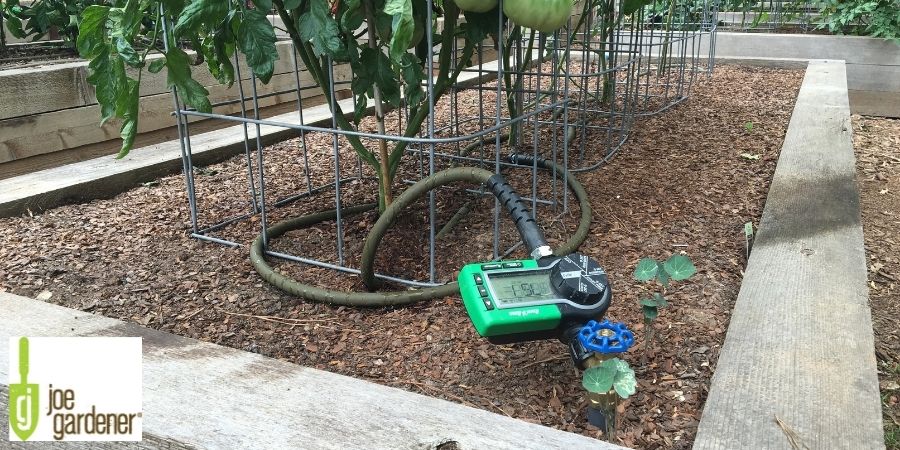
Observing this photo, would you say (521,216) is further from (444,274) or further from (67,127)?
(67,127)

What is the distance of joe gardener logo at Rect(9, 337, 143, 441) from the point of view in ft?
3.61

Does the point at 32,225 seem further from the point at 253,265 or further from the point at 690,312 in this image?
the point at 690,312

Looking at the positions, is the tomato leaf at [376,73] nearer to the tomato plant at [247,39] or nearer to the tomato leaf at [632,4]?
the tomato plant at [247,39]

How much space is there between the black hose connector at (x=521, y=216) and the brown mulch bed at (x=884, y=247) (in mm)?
819

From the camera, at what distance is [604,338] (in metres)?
1.09

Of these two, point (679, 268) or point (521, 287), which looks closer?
point (521, 287)

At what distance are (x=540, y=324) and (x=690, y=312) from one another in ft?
1.94

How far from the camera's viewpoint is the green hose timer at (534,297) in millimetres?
1120

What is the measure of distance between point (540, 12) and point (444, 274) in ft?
2.40

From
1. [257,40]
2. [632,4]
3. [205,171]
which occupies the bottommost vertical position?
[205,171]

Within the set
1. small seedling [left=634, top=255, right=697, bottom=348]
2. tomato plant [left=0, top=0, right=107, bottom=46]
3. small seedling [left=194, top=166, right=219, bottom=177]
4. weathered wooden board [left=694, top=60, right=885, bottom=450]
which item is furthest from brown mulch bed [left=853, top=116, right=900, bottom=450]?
tomato plant [left=0, top=0, right=107, bottom=46]

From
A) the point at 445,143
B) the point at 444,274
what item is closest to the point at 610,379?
the point at 444,274

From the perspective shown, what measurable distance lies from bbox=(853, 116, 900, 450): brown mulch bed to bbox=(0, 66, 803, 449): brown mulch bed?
38 centimetres

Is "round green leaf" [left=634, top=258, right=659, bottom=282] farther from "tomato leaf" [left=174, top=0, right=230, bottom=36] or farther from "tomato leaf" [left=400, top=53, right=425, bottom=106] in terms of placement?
"tomato leaf" [left=174, top=0, right=230, bottom=36]
